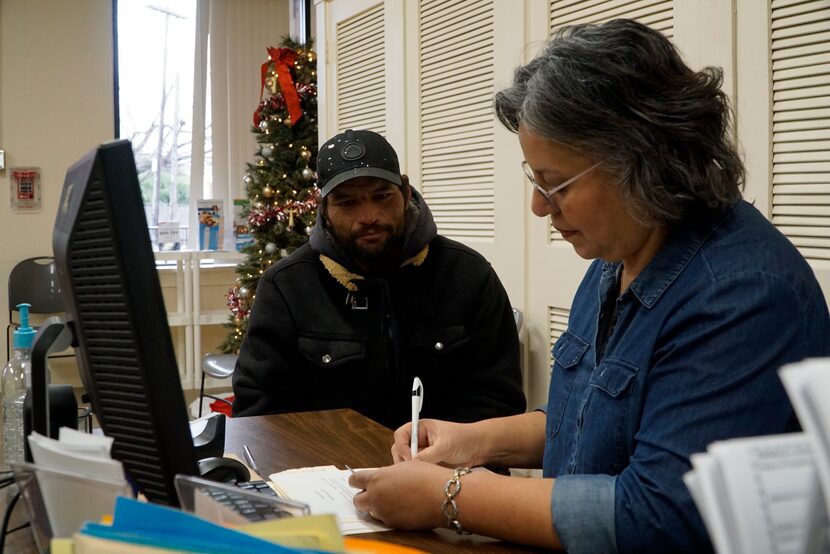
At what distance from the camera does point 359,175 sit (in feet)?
6.64

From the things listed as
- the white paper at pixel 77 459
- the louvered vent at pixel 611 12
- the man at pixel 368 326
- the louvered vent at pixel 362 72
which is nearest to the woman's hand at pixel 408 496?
the white paper at pixel 77 459

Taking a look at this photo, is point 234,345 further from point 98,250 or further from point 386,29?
point 98,250

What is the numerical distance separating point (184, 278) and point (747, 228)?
201 inches

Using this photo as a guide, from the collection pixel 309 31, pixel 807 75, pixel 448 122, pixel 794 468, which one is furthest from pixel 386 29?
pixel 794 468

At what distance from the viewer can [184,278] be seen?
575cm

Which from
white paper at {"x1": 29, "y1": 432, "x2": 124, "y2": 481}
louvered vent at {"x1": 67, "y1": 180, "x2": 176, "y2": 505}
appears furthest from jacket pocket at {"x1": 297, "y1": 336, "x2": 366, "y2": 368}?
white paper at {"x1": 29, "y1": 432, "x2": 124, "y2": 481}

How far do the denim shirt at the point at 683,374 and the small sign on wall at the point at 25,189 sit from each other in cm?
524

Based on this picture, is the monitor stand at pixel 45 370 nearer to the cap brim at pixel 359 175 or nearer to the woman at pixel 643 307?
the woman at pixel 643 307

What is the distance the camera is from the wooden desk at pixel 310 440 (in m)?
1.46

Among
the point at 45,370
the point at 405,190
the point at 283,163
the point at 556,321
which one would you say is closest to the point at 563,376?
the point at 45,370

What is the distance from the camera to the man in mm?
2072

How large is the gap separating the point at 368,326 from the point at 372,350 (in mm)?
63

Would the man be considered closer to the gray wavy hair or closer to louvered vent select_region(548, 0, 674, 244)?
louvered vent select_region(548, 0, 674, 244)

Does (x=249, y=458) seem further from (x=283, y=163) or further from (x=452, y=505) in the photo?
(x=283, y=163)
